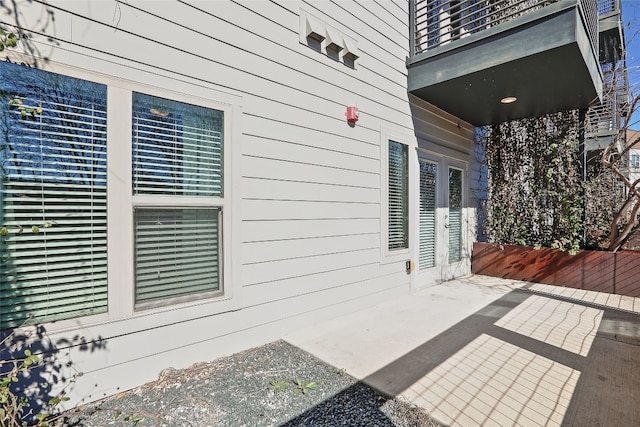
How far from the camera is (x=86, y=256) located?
1.84 m

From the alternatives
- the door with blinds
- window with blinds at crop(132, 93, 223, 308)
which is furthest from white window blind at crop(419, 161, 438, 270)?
window with blinds at crop(132, 93, 223, 308)

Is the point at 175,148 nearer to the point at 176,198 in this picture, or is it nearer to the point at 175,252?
the point at 176,198

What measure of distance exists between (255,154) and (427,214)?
3.04 m

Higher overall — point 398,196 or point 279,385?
point 398,196

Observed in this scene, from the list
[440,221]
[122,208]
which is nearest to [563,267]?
[440,221]

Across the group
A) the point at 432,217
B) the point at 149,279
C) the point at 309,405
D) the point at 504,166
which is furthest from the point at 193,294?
the point at 504,166

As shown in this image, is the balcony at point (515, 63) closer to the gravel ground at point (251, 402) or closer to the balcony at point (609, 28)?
the gravel ground at point (251, 402)

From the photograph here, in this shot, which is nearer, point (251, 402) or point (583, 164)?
point (251, 402)

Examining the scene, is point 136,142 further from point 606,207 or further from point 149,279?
point 606,207

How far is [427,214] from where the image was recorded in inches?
184

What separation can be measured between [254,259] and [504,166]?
16.5 ft

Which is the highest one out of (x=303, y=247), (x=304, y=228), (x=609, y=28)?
(x=609, y=28)

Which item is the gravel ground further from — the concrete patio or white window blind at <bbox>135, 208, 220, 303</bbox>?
white window blind at <bbox>135, 208, 220, 303</bbox>

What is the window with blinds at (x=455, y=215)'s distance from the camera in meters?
5.13
